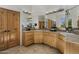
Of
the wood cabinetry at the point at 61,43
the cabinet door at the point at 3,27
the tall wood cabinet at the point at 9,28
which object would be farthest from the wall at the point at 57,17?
the cabinet door at the point at 3,27

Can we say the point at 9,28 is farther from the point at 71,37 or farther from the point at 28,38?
the point at 71,37

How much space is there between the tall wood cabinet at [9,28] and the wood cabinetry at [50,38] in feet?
2.49

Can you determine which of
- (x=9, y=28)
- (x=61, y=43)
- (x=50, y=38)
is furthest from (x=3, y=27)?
(x=61, y=43)

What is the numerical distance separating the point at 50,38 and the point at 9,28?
A: 114 centimetres

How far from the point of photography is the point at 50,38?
2832 mm

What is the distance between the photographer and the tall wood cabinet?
2.78 meters

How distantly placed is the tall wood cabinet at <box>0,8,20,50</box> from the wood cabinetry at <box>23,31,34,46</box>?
19cm

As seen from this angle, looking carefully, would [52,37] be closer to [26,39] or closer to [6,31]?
[26,39]

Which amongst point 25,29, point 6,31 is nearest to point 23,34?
point 25,29

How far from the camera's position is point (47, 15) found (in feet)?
9.04

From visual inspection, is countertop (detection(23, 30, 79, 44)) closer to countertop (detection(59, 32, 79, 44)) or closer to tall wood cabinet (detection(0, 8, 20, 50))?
countertop (detection(59, 32, 79, 44))

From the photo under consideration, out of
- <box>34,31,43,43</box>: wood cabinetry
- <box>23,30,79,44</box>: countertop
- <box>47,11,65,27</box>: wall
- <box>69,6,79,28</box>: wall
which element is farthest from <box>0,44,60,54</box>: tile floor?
<box>69,6,79,28</box>: wall
